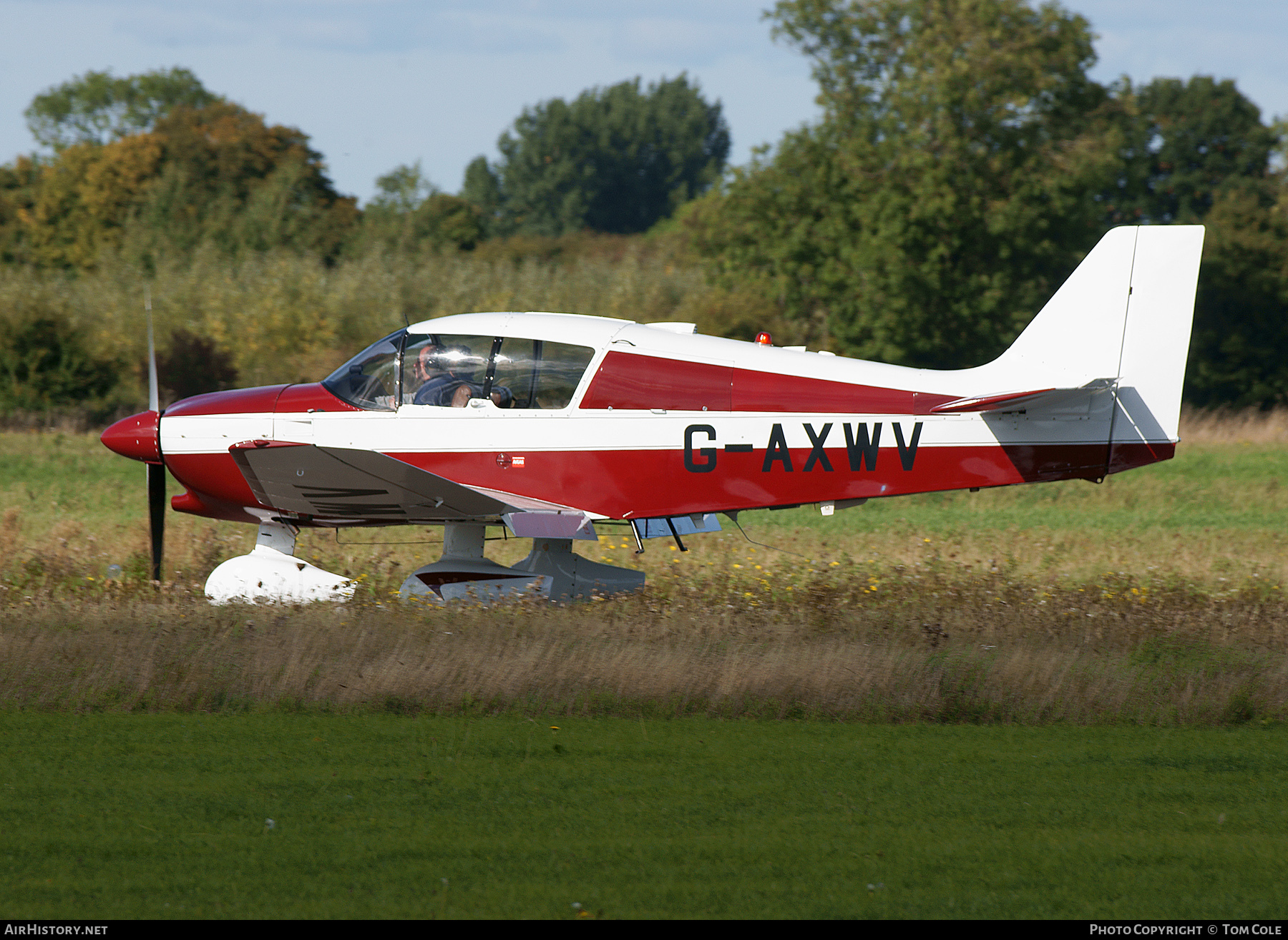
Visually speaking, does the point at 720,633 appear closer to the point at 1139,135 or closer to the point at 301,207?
the point at 301,207

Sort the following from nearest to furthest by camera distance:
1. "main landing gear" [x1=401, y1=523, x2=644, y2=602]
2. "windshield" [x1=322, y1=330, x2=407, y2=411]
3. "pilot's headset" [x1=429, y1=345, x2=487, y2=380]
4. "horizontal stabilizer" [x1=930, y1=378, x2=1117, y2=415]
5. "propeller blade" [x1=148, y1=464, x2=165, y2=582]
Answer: "horizontal stabilizer" [x1=930, y1=378, x2=1117, y2=415], "pilot's headset" [x1=429, y1=345, x2=487, y2=380], "main landing gear" [x1=401, y1=523, x2=644, y2=602], "windshield" [x1=322, y1=330, x2=407, y2=411], "propeller blade" [x1=148, y1=464, x2=165, y2=582]

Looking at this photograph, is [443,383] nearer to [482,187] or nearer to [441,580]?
[441,580]

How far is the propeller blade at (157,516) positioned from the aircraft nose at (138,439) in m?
0.41

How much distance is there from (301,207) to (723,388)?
38045 millimetres

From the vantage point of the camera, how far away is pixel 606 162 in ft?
310

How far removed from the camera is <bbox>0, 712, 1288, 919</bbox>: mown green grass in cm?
454

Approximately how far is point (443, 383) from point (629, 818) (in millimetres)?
5141

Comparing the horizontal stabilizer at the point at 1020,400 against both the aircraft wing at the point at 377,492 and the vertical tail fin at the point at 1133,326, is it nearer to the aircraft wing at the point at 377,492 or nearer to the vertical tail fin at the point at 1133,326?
the vertical tail fin at the point at 1133,326

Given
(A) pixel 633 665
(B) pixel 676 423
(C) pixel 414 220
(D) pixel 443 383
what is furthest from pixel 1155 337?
(C) pixel 414 220

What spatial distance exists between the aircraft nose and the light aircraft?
0.99 meters

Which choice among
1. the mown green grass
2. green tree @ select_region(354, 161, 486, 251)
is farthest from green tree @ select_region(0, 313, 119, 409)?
the mown green grass

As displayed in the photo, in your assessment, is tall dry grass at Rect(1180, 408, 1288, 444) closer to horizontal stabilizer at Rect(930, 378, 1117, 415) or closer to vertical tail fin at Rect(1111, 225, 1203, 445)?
vertical tail fin at Rect(1111, 225, 1203, 445)

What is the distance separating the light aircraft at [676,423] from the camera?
934 centimetres

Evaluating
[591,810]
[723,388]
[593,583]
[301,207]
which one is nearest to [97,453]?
[593,583]
